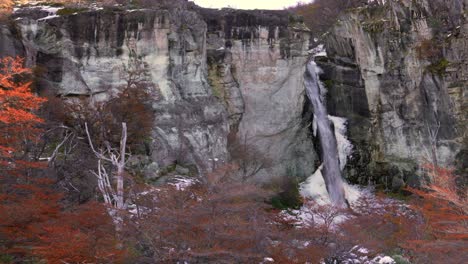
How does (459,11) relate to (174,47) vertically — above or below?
above

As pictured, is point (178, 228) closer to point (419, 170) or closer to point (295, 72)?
point (295, 72)

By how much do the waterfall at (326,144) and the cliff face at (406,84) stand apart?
1.34m

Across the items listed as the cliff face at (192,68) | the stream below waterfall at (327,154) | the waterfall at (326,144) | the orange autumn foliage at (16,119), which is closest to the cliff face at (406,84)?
the stream below waterfall at (327,154)

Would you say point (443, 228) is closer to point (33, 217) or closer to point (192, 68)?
point (33, 217)

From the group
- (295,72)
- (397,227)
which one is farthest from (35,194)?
(295,72)

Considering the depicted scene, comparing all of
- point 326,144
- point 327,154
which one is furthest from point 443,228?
point 326,144

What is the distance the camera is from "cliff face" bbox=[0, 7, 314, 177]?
2392cm

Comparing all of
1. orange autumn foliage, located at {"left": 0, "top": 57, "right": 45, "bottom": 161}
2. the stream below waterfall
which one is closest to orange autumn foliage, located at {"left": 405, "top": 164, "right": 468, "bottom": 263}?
the stream below waterfall

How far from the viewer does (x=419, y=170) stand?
27.6 meters

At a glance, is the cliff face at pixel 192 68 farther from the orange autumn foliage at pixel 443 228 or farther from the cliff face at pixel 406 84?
the orange autumn foliage at pixel 443 228

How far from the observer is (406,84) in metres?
27.8

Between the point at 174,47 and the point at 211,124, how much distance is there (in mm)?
4530

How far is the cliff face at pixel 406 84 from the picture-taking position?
26938mm

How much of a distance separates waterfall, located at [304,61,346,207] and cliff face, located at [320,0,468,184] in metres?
1.34
